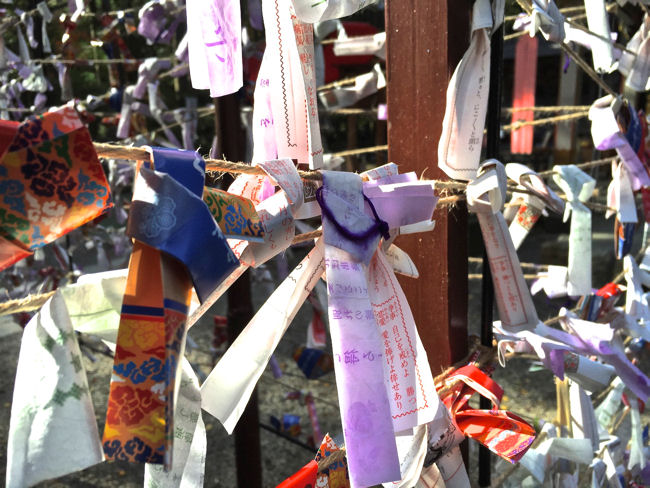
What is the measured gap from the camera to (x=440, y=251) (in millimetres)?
687

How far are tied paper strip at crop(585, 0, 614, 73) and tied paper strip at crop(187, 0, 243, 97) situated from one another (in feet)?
1.97

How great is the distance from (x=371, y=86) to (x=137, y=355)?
1.22 meters

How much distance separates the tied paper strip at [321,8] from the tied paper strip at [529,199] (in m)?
0.33

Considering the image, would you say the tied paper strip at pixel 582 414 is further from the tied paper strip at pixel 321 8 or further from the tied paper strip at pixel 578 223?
the tied paper strip at pixel 321 8

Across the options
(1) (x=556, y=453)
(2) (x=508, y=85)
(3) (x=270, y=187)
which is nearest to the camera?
(3) (x=270, y=187)

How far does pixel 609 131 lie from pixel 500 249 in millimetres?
350

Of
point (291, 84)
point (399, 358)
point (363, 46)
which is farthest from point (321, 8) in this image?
point (363, 46)

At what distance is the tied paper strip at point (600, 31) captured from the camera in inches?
34.4

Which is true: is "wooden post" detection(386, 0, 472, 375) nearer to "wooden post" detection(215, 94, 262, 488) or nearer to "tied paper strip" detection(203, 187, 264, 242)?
"tied paper strip" detection(203, 187, 264, 242)

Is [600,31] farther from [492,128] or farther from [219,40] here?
[219,40]

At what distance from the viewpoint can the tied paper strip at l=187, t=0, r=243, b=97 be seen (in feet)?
1.69

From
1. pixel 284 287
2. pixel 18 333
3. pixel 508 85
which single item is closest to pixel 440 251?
pixel 284 287

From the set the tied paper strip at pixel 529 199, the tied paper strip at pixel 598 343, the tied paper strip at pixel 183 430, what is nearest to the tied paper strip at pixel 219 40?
the tied paper strip at pixel 183 430

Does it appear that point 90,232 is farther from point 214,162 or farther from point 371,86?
point 214,162
